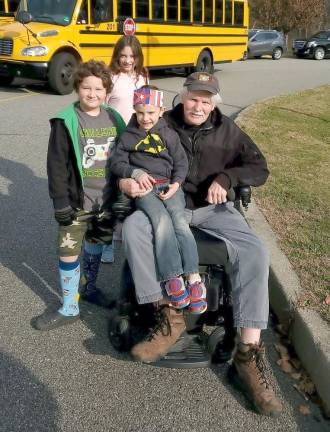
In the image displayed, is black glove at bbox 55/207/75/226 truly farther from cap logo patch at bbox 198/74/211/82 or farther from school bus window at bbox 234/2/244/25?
school bus window at bbox 234/2/244/25

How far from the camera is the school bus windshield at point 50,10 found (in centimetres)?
1149

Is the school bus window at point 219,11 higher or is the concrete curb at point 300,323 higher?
the school bus window at point 219,11

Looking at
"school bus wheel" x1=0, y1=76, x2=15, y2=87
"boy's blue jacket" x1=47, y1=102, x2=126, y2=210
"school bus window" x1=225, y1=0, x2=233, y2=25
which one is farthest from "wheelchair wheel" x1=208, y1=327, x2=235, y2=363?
"school bus window" x1=225, y1=0, x2=233, y2=25

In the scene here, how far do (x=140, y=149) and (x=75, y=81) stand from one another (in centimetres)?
59

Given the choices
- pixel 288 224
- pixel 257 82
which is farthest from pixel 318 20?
pixel 288 224

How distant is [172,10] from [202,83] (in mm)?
12313

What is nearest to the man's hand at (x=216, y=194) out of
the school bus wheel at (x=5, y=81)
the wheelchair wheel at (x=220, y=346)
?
the wheelchair wheel at (x=220, y=346)

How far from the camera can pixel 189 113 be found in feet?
10.4

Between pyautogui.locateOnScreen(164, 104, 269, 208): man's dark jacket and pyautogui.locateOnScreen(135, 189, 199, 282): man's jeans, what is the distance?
401mm

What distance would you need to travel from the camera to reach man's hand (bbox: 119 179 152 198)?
286 cm

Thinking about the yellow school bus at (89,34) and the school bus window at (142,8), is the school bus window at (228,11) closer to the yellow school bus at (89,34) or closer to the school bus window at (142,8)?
the yellow school bus at (89,34)

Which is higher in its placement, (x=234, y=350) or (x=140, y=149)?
(x=140, y=149)

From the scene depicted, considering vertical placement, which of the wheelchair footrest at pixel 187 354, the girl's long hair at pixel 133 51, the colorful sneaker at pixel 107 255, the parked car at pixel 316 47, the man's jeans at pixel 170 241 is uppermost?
the parked car at pixel 316 47

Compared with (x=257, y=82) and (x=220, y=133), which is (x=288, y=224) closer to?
(x=220, y=133)
